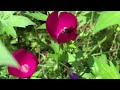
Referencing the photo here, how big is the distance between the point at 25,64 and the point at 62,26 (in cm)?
22

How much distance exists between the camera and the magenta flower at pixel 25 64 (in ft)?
3.42

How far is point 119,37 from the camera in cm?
219

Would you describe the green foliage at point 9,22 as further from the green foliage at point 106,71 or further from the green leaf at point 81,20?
the green foliage at point 106,71

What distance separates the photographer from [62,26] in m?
1.23

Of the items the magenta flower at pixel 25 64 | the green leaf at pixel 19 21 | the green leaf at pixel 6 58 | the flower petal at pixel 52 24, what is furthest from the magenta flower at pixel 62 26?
the green leaf at pixel 6 58

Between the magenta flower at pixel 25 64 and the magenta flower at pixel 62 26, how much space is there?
11 centimetres

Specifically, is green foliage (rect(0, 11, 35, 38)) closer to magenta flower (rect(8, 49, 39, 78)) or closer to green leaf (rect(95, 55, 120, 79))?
magenta flower (rect(8, 49, 39, 78))

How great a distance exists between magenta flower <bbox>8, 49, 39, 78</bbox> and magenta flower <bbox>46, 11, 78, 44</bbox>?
0.38 feet

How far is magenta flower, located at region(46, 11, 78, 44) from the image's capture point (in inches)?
43.5

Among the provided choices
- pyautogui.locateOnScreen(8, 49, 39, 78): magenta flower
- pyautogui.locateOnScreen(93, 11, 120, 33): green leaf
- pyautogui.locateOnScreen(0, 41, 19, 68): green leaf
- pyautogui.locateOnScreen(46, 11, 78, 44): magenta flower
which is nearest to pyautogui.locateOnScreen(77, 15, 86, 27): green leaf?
pyautogui.locateOnScreen(46, 11, 78, 44): magenta flower

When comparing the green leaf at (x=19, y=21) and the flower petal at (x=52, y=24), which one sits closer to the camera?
the flower petal at (x=52, y=24)

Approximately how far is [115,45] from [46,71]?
809 millimetres
